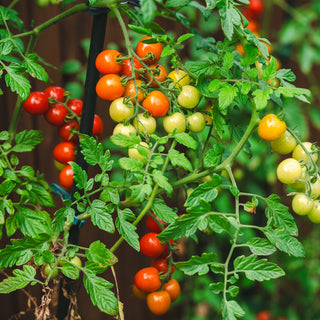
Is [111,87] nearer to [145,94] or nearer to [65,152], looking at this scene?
[145,94]

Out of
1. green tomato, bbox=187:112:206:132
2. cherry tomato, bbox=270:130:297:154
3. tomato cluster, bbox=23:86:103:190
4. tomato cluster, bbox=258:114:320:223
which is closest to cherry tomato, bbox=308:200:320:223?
tomato cluster, bbox=258:114:320:223

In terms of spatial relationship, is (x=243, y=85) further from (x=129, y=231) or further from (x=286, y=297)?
(x=286, y=297)

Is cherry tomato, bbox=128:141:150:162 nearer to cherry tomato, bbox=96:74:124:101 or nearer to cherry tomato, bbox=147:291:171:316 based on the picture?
cherry tomato, bbox=96:74:124:101

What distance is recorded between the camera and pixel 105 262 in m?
0.63

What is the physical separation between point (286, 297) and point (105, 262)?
5.07 feet

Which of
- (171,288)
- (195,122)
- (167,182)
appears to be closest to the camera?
(167,182)

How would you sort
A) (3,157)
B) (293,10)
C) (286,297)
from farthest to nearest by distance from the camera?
(286,297) < (293,10) < (3,157)

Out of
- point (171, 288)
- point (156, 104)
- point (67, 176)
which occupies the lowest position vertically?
point (171, 288)

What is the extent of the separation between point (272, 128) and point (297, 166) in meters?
0.08

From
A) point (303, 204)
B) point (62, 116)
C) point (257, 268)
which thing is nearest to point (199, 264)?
point (257, 268)

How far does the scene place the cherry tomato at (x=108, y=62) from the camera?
679 millimetres

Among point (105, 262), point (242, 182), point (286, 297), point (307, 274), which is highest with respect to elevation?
point (105, 262)

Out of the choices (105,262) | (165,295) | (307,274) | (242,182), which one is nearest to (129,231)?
(105,262)

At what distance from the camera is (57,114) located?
83 cm
